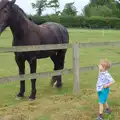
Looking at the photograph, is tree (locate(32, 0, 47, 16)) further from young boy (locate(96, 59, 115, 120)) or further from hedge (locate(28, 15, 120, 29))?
young boy (locate(96, 59, 115, 120))

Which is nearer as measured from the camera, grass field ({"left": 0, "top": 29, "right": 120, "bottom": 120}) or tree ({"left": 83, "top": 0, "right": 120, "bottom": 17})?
grass field ({"left": 0, "top": 29, "right": 120, "bottom": 120})

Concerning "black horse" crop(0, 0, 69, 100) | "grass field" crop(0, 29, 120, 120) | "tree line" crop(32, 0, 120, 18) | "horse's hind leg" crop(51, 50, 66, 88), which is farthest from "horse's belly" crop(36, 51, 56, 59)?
"tree line" crop(32, 0, 120, 18)

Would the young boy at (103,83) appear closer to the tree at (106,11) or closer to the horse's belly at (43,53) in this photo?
the horse's belly at (43,53)

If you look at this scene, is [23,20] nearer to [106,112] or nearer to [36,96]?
[36,96]

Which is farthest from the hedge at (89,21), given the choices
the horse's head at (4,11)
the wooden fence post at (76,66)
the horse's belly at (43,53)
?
the horse's head at (4,11)

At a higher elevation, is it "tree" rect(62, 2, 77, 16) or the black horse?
the black horse

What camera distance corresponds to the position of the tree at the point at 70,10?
104 metres

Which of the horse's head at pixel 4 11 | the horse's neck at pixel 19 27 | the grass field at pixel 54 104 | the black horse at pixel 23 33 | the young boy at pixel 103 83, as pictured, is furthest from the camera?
the horse's neck at pixel 19 27

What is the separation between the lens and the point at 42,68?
12.5 m

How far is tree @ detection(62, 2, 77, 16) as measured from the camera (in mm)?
104037

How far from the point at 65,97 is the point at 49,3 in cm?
10650

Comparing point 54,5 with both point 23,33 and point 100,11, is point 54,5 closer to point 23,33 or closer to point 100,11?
point 100,11

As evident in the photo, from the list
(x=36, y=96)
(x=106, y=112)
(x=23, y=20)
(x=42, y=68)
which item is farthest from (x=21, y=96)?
(x=42, y=68)

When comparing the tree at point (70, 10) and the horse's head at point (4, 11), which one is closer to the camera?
the horse's head at point (4, 11)
